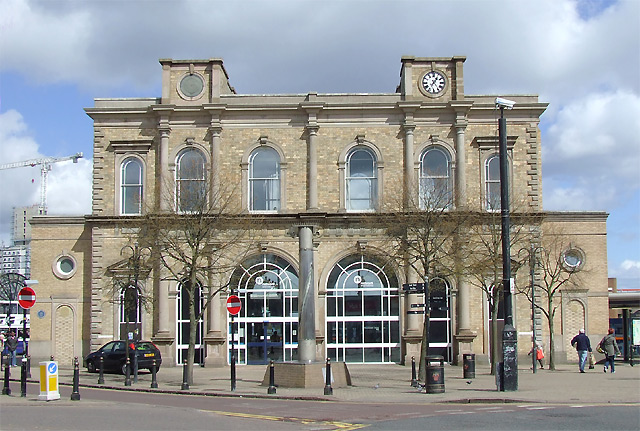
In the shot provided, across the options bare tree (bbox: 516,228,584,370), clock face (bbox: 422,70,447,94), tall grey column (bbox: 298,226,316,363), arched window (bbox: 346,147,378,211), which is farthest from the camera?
clock face (bbox: 422,70,447,94)

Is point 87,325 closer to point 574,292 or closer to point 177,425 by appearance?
point 574,292

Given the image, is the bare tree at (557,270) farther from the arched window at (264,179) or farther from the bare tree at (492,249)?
the arched window at (264,179)

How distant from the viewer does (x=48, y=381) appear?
64.6 ft

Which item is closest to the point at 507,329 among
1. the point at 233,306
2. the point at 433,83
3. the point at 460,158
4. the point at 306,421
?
the point at 306,421

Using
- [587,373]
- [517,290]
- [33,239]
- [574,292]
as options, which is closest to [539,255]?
[517,290]

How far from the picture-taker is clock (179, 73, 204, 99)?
132 feet

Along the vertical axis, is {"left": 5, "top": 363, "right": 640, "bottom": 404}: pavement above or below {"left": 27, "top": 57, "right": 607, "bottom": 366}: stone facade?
below

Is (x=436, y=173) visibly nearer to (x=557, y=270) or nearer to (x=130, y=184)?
(x=557, y=270)

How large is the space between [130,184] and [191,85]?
225 inches

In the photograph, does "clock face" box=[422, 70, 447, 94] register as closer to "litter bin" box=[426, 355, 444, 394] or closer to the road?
"litter bin" box=[426, 355, 444, 394]

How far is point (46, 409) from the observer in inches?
684

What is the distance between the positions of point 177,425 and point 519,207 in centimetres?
2560

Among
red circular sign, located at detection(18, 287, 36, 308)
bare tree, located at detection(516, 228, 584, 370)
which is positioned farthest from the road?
bare tree, located at detection(516, 228, 584, 370)

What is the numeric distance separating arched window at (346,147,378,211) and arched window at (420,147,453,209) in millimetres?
2428
